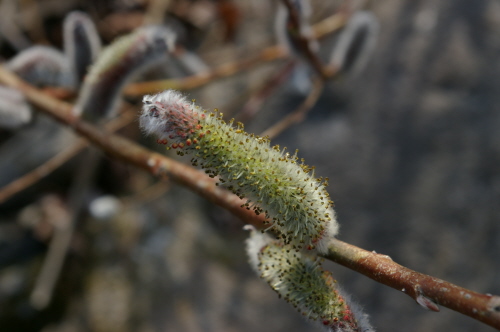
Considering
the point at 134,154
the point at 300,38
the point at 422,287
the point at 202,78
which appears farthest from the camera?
the point at 202,78

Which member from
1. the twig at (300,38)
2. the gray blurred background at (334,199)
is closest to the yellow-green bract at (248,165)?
the twig at (300,38)

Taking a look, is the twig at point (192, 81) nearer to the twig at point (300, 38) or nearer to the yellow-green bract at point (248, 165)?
the twig at point (300, 38)

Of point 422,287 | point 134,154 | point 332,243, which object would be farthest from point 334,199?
point 422,287

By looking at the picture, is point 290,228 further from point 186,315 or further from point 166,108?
point 186,315

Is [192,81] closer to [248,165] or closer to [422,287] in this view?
[248,165]

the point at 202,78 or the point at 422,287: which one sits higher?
the point at 202,78

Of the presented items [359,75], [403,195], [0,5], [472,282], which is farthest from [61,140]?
[472,282]
